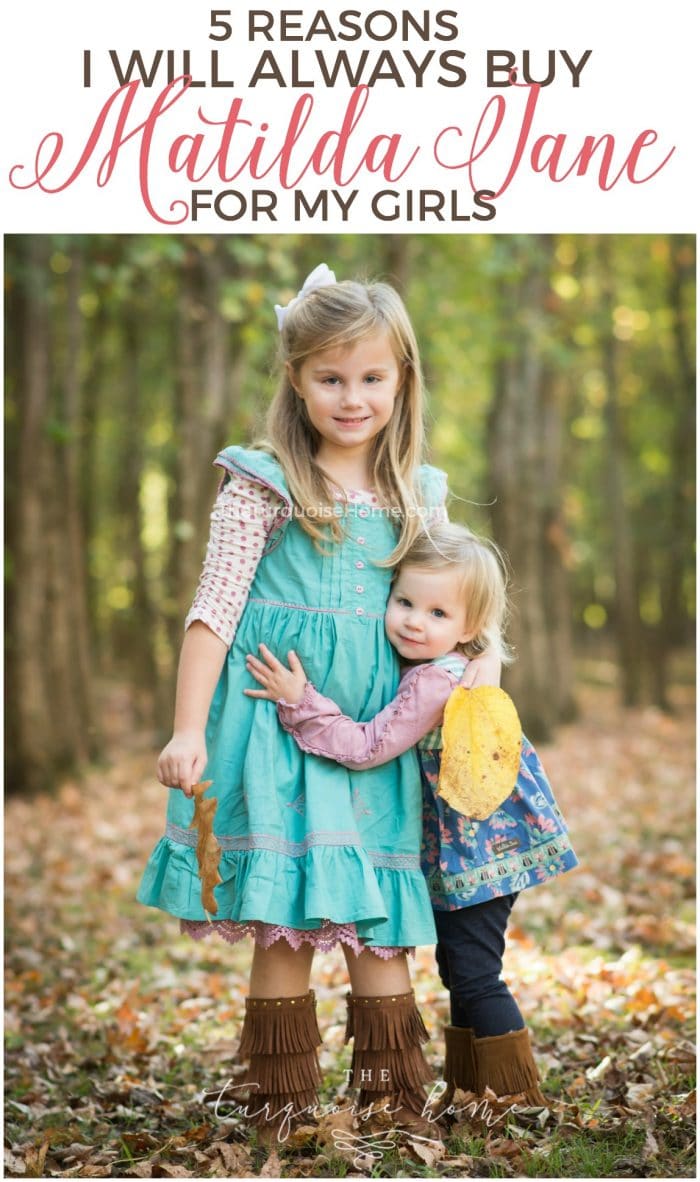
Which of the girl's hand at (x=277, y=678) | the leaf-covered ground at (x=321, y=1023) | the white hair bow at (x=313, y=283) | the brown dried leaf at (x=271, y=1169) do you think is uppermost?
the white hair bow at (x=313, y=283)

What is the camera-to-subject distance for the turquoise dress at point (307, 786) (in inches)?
129

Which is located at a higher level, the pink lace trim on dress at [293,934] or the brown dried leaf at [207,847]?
the brown dried leaf at [207,847]

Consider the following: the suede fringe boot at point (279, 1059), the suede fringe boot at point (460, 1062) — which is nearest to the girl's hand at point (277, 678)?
the suede fringe boot at point (279, 1059)

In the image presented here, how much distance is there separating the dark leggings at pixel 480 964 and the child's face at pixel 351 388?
4.55 feet

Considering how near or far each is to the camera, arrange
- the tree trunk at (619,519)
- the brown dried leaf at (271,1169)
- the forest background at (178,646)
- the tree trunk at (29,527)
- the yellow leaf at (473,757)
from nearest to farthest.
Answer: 1. the brown dried leaf at (271,1169)
2. the yellow leaf at (473,757)
3. the forest background at (178,646)
4. the tree trunk at (29,527)
5. the tree trunk at (619,519)

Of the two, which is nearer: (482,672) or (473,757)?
(473,757)

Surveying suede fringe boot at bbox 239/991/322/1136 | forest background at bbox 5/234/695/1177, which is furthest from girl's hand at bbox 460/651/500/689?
suede fringe boot at bbox 239/991/322/1136

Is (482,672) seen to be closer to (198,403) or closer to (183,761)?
(183,761)

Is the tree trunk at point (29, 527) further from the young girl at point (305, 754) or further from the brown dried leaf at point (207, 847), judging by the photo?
the brown dried leaf at point (207, 847)

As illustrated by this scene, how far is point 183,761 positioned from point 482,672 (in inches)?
34.7

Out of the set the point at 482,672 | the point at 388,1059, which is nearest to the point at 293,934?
the point at 388,1059

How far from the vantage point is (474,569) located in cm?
347

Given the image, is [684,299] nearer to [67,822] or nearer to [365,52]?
[67,822]

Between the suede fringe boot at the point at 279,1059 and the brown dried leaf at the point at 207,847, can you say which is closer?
the brown dried leaf at the point at 207,847
